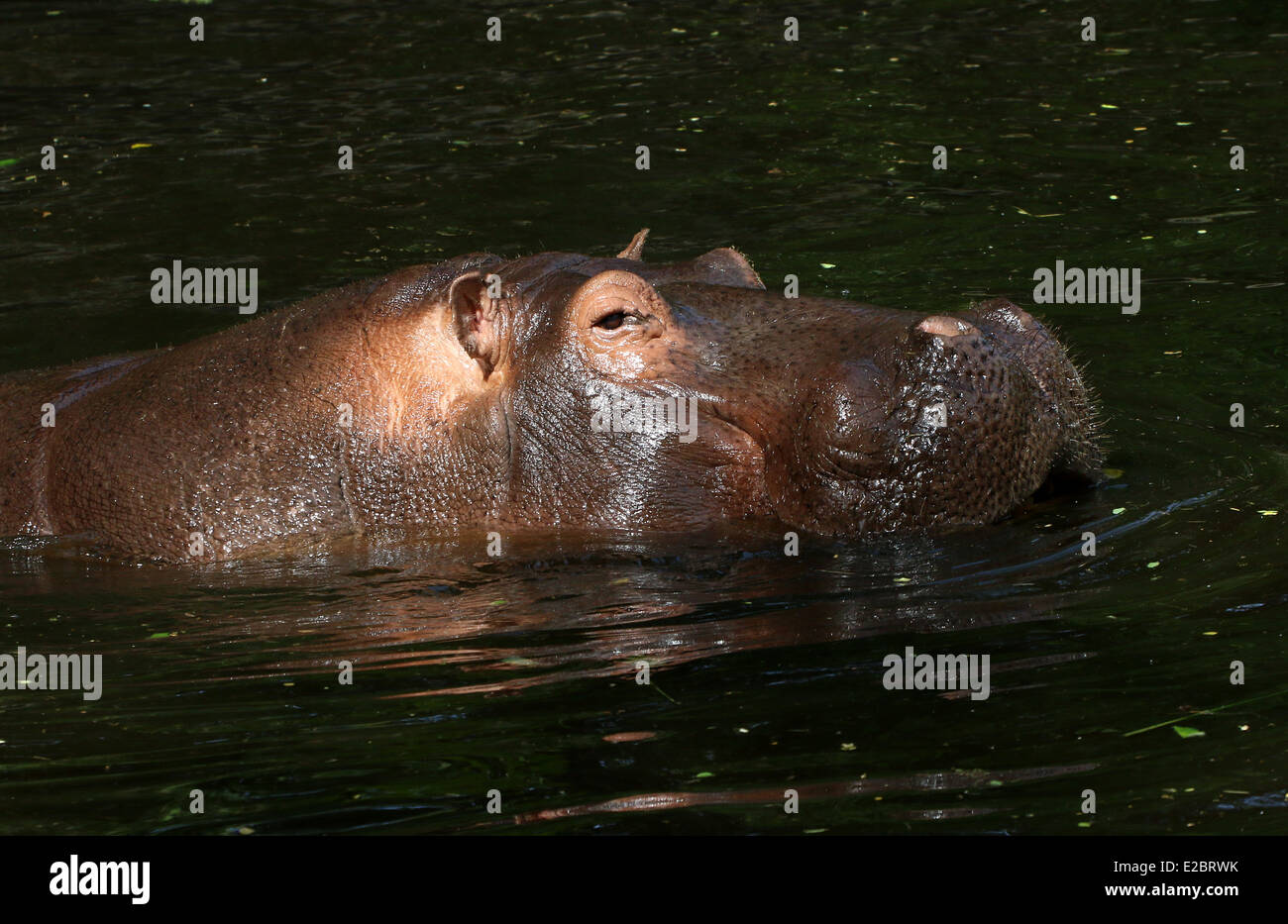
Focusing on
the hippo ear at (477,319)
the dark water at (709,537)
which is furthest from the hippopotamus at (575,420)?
the dark water at (709,537)

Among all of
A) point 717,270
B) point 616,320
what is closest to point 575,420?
point 616,320

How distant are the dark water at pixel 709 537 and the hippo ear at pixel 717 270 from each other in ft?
3.97

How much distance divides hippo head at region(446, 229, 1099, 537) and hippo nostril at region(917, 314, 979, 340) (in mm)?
12

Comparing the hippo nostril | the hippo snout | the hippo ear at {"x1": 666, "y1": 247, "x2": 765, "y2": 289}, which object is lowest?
the hippo snout

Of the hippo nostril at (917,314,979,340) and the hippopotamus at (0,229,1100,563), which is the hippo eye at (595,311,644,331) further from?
the hippo nostril at (917,314,979,340)

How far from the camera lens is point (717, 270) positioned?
7863mm

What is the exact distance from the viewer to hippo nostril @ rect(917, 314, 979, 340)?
274 inches

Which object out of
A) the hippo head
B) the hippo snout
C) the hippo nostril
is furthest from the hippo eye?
the hippo nostril

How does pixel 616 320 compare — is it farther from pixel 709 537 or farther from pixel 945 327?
pixel 945 327

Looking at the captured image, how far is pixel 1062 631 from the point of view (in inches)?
260

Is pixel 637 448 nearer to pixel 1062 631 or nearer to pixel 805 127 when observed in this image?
pixel 1062 631

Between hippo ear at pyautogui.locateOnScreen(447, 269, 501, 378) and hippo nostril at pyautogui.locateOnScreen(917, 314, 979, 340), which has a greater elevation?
hippo ear at pyautogui.locateOnScreen(447, 269, 501, 378)

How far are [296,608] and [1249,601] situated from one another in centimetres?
373
